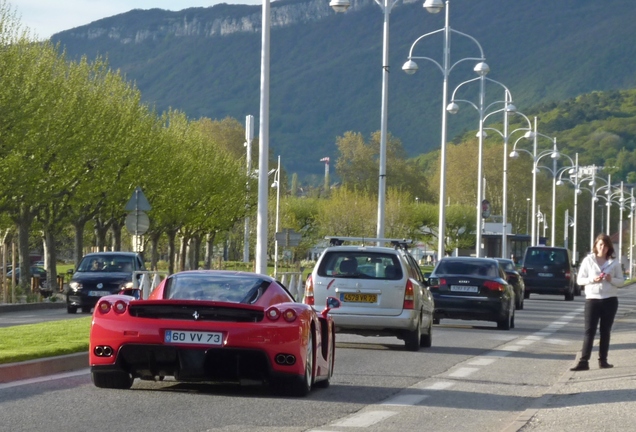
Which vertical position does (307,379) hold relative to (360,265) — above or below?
below

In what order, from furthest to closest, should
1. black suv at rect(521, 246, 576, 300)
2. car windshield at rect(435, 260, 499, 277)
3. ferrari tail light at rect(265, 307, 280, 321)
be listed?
1. black suv at rect(521, 246, 576, 300)
2. car windshield at rect(435, 260, 499, 277)
3. ferrari tail light at rect(265, 307, 280, 321)

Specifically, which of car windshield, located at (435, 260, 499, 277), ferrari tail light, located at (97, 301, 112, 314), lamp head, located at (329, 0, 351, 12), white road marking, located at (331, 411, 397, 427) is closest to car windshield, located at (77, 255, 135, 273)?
lamp head, located at (329, 0, 351, 12)

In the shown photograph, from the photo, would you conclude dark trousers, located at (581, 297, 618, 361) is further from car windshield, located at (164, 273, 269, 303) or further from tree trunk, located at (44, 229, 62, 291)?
tree trunk, located at (44, 229, 62, 291)

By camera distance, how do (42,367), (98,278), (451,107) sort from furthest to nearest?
(451,107) < (98,278) < (42,367)

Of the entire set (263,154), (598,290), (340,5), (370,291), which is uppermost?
(340,5)

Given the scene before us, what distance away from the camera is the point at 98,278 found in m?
Answer: 35.5

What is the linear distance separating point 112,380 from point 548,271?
39822mm

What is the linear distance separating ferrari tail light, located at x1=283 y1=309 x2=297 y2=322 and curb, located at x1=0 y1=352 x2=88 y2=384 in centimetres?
323

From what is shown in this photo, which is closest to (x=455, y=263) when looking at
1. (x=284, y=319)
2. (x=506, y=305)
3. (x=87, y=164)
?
(x=506, y=305)

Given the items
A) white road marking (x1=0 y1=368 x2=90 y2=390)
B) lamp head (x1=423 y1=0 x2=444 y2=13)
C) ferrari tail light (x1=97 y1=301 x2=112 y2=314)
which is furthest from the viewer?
lamp head (x1=423 y1=0 x2=444 y2=13)

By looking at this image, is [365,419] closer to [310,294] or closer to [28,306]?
[310,294]

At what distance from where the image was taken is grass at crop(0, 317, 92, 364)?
15656 mm

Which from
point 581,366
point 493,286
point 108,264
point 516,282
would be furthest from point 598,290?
point 516,282

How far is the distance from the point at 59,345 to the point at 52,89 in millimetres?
31250
